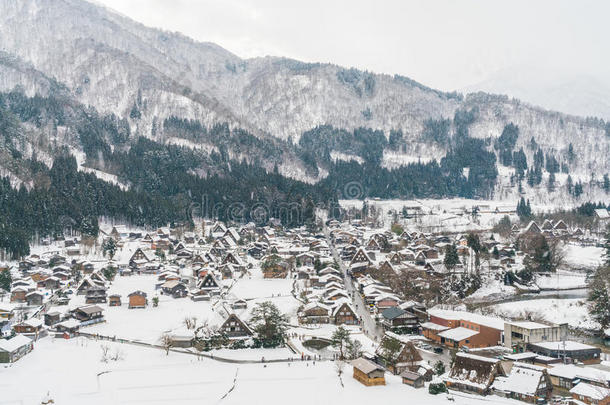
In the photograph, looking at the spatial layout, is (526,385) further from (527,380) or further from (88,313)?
(88,313)

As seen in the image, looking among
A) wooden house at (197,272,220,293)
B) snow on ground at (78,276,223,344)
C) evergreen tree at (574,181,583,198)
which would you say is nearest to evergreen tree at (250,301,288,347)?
snow on ground at (78,276,223,344)

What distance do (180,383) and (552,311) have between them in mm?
32686

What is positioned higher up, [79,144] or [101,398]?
[79,144]

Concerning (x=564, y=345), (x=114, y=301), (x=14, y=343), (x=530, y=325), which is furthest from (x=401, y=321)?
(x=14, y=343)

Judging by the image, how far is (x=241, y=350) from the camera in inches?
1467

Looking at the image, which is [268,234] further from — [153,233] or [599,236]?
[599,236]

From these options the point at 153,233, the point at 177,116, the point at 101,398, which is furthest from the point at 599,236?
the point at 177,116

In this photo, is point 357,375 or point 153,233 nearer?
point 357,375

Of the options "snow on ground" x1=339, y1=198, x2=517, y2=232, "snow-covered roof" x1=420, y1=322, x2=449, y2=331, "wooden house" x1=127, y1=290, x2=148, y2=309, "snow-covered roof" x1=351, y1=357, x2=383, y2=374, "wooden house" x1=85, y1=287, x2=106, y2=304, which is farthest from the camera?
"snow on ground" x1=339, y1=198, x2=517, y2=232

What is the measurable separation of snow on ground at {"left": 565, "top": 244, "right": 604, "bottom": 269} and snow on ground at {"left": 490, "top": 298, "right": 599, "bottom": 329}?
48.4 feet

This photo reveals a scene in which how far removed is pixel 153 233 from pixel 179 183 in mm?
31285

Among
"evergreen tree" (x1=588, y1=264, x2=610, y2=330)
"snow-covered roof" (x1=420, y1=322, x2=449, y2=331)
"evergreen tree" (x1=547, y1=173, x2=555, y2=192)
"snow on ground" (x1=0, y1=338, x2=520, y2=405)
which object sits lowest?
"snow on ground" (x1=0, y1=338, x2=520, y2=405)

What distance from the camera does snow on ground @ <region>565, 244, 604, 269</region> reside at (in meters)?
62.0

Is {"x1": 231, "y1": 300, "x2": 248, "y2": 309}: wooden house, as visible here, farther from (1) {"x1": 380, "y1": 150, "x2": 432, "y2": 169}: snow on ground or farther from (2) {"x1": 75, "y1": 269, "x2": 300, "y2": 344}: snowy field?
(1) {"x1": 380, "y1": 150, "x2": 432, "y2": 169}: snow on ground
